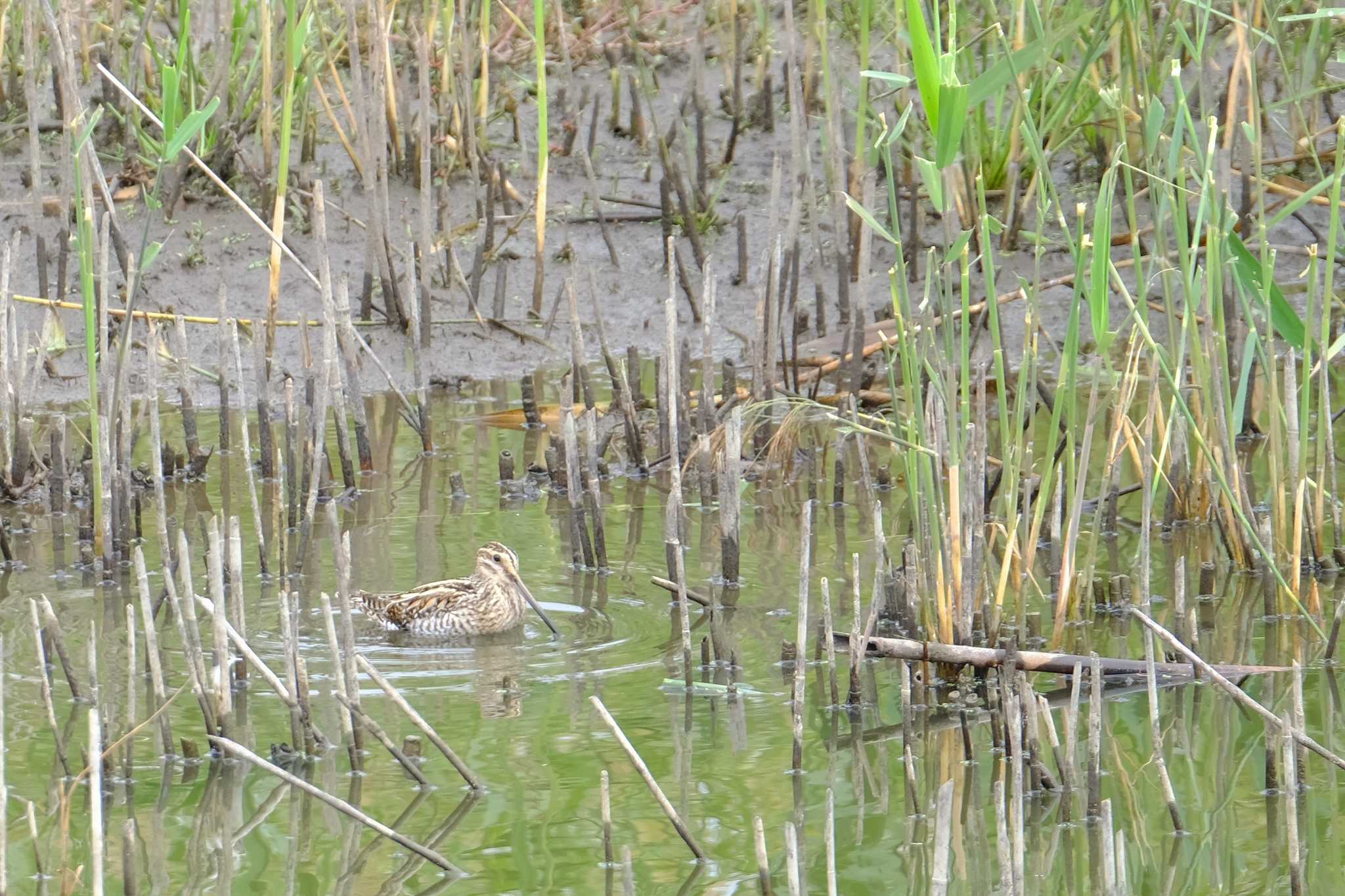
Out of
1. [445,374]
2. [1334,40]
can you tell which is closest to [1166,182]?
[445,374]

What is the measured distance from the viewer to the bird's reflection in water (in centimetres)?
489

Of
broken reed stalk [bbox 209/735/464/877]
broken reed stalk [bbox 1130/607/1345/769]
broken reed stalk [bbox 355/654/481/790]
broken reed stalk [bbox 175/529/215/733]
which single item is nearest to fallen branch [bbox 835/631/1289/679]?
broken reed stalk [bbox 1130/607/1345/769]

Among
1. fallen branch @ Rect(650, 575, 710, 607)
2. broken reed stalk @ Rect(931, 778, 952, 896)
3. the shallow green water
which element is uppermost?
fallen branch @ Rect(650, 575, 710, 607)

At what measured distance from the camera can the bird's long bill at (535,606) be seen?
5.61 meters

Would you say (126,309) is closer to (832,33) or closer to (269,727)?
(269,727)

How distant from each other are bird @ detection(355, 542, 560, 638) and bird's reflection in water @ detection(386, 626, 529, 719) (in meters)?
0.03

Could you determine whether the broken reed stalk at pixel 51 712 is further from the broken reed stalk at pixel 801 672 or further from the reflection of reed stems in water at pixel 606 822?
the broken reed stalk at pixel 801 672

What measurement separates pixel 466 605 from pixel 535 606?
0.69 ft

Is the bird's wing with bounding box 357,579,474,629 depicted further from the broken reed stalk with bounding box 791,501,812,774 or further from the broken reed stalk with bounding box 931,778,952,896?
the broken reed stalk with bounding box 931,778,952,896

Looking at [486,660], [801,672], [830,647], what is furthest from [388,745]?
[486,660]

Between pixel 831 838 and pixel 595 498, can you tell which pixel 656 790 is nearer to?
pixel 831 838

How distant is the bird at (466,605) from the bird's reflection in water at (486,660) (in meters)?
0.03

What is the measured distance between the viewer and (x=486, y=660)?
17.8ft

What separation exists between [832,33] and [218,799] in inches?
284
